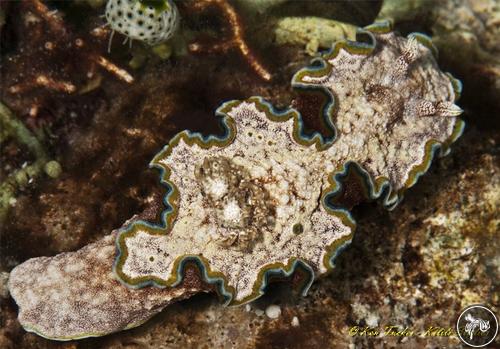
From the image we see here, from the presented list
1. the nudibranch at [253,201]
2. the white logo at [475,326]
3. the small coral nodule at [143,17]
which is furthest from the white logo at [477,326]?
the small coral nodule at [143,17]

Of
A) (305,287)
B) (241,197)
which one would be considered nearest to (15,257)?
(241,197)

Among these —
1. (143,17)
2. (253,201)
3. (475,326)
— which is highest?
(143,17)

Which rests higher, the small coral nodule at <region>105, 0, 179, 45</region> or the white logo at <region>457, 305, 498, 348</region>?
the small coral nodule at <region>105, 0, 179, 45</region>

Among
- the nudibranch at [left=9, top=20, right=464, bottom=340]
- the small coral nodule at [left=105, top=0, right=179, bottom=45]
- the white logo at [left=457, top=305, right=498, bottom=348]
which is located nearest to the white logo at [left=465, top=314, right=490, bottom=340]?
the white logo at [left=457, top=305, right=498, bottom=348]

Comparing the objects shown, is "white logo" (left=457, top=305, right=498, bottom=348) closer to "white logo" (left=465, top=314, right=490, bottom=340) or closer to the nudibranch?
"white logo" (left=465, top=314, right=490, bottom=340)

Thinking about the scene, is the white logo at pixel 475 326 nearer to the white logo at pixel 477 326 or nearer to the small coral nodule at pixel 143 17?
the white logo at pixel 477 326

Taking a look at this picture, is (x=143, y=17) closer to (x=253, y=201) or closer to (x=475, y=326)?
(x=253, y=201)

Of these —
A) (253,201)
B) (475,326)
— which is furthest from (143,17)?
(475,326)
